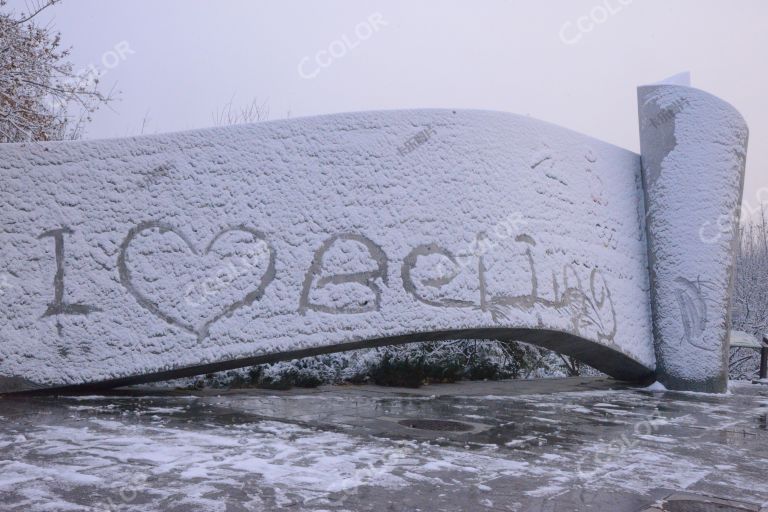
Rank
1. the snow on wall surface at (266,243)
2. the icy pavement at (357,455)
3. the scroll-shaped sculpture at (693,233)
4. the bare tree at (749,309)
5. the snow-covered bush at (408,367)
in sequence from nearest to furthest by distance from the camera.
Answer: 1. the icy pavement at (357,455)
2. the snow on wall surface at (266,243)
3. the snow-covered bush at (408,367)
4. the scroll-shaped sculpture at (693,233)
5. the bare tree at (749,309)

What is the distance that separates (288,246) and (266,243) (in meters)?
0.22

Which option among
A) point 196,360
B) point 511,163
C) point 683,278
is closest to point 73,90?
point 196,360

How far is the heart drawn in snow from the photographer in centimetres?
684

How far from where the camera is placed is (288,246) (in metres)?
7.10

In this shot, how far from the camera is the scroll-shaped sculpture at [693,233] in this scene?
9102 mm

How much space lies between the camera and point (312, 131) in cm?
755

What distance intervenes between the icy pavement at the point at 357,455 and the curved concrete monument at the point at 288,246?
63cm

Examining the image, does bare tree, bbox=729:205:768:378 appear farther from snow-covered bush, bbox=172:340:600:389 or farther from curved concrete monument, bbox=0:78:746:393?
curved concrete monument, bbox=0:78:746:393

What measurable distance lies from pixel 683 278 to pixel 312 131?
5259mm

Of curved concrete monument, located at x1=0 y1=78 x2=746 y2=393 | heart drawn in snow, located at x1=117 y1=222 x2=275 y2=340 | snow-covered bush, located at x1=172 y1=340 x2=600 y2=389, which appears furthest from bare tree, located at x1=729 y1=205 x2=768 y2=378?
heart drawn in snow, located at x1=117 y1=222 x2=275 y2=340

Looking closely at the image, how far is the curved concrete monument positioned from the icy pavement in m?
0.63

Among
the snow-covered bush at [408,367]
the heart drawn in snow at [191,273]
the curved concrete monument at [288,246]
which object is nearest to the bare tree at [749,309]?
the snow-covered bush at [408,367]

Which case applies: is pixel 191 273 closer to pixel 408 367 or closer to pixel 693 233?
pixel 408 367

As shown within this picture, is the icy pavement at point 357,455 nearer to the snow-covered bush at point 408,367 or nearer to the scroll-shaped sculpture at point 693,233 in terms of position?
the snow-covered bush at point 408,367
